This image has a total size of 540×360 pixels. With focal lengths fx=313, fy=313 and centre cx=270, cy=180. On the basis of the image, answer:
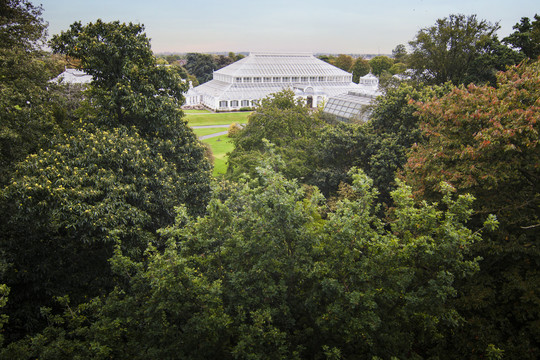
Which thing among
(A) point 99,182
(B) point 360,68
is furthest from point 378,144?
(B) point 360,68

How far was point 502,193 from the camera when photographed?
11914 millimetres

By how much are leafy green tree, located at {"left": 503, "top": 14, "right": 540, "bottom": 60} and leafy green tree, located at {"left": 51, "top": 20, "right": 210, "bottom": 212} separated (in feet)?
93.2

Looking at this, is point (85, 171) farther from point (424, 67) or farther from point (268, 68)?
point (268, 68)

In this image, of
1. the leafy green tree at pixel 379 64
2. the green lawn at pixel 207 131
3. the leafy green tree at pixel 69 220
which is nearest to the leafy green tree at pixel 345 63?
the leafy green tree at pixel 379 64

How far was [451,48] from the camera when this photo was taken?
2983 centimetres

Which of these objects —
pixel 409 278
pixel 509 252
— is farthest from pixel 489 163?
pixel 409 278

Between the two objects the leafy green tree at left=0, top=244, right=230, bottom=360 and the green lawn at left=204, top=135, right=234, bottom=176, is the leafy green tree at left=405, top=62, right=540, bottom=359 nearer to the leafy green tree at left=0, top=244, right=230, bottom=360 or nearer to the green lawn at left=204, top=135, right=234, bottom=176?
the leafy green tree at left=0, top=244, right=230, bottom=360

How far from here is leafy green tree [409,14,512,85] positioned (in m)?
28.6

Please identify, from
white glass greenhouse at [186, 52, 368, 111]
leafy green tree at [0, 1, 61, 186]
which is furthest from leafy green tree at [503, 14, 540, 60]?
white glass greenhouse at [186, 52, 368, 111]

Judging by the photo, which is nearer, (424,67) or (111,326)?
(111,326)

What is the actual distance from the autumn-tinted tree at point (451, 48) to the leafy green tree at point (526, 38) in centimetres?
165

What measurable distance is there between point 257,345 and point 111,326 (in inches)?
157

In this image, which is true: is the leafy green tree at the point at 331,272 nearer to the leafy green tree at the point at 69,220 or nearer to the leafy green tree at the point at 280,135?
the leafy green tree at the point at 69,220

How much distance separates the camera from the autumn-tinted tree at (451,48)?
2864cm
